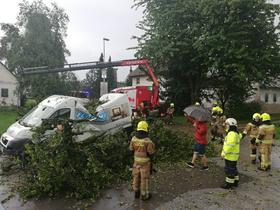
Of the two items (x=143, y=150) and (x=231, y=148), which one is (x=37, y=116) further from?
(x=231, y=148)

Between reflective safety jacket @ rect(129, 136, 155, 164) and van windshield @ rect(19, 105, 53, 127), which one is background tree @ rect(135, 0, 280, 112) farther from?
reflective safety jacket @ rect(129, 136, 155, 164)

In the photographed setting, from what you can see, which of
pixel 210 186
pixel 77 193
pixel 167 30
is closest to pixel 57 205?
pixel 77 193

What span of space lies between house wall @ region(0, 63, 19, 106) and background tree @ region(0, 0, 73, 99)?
137 centimetres

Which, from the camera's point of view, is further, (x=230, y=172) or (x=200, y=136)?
(x=200, y=136)

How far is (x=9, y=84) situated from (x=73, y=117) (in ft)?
117

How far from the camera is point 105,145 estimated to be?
34.0ft

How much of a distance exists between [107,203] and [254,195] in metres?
3.52

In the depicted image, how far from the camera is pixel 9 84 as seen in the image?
45562mm

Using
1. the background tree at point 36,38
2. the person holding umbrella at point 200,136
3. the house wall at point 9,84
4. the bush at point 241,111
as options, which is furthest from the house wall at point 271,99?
Result: the person holding umbrella at point 200,136

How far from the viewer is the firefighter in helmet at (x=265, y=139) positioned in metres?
11.1

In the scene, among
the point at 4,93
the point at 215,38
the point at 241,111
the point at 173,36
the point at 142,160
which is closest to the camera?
the point at 142,160

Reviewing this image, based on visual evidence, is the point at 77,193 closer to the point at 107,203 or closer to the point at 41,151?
the point at 107,203

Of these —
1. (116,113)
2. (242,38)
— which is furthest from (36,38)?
(116,113)

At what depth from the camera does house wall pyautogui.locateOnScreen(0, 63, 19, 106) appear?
4438 centimetres
